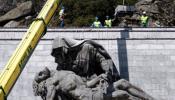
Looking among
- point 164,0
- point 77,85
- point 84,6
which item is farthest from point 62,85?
point 84,6

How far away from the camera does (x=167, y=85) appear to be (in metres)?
18.8

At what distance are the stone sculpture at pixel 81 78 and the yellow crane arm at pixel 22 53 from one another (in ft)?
1.96

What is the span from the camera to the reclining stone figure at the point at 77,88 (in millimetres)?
14359

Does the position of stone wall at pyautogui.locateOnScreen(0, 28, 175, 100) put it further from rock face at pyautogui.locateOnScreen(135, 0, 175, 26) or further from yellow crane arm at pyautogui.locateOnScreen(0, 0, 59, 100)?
rock face at pyautogui.locateOnScreen(135, 0, 175, 26)

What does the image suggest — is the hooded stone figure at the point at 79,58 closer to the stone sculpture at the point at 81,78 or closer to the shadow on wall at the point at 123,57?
the stone sculpture at the point at 81,78

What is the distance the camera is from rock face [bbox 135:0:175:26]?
3378 centimetres

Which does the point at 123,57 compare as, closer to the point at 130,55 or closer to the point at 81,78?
the point at 130,55

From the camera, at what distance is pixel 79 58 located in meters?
14.9

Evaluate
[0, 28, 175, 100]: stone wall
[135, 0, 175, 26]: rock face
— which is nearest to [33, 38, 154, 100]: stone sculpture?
[0, 28, 175, 100]: stone wall

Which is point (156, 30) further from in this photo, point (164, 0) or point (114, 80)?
point (164, 0)

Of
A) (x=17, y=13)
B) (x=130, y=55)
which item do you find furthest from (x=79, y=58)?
(x=17, y=13)

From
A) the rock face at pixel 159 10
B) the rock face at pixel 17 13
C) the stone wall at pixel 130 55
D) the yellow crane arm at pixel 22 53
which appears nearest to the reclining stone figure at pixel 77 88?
the yellow crane arm at pixel 22 53

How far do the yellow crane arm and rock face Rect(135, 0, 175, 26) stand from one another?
664 inches

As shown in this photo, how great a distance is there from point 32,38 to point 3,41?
472 cm
